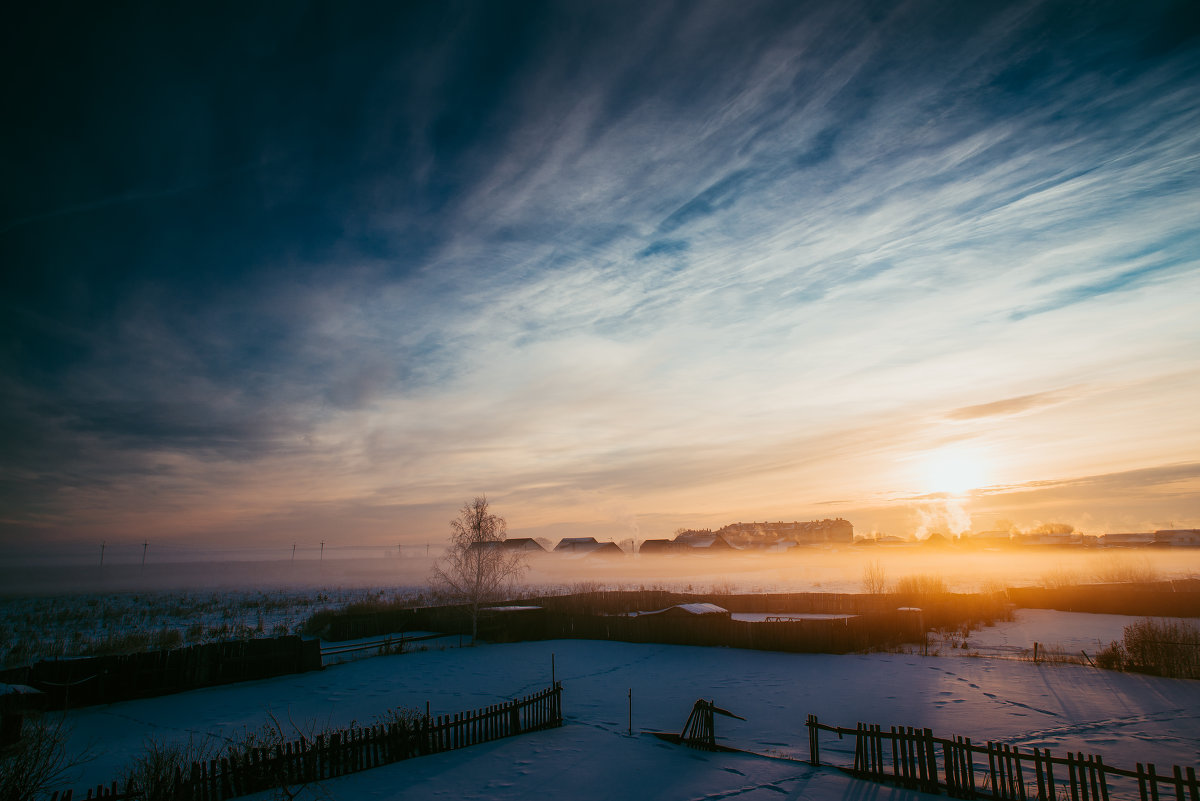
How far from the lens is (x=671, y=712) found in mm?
16422

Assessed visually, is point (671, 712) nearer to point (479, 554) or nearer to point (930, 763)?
point (930, 763)

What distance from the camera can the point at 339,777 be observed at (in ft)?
36.8

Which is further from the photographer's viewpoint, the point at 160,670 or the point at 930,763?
the point at 160,670

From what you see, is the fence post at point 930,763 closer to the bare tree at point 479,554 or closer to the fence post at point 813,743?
the fence post at point 813,743

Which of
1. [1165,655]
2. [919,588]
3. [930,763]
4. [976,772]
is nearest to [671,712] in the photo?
[930,763]

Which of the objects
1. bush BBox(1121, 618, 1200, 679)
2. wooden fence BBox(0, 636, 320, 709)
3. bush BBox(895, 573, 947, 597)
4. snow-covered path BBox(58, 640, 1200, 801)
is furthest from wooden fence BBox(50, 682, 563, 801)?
bush BBox(895, 573, 947, 597)

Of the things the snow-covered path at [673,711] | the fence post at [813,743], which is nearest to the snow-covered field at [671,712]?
the snow-covered path at [673,711]

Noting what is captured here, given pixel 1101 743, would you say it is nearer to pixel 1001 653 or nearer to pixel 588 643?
pixel 1001 653

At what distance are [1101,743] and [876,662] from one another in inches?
407

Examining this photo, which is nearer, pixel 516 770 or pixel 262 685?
pixel 516 770

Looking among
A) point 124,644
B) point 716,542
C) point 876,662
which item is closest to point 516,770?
point 876,662

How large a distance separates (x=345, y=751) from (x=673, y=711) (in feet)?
29.7

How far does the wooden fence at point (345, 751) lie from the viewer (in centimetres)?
1005

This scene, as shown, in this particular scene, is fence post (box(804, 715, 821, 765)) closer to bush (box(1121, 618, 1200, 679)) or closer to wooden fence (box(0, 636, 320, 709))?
bush (box(1121, 618, 1200, 679))
